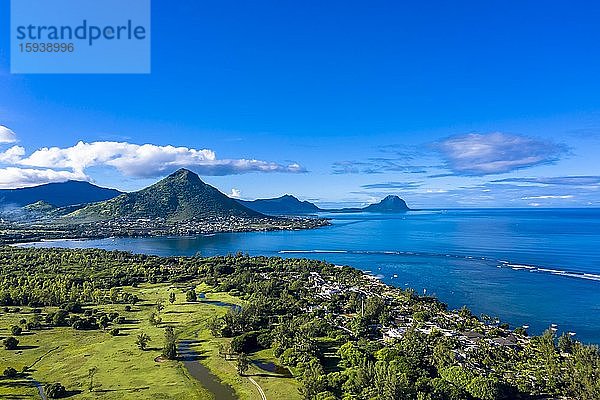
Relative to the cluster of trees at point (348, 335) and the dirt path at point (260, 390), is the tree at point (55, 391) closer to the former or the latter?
the cluster of trees at point (348, 335)

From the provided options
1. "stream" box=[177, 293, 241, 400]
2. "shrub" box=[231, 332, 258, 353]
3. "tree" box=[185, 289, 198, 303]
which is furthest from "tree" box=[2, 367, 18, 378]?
"tree" box=[185, 289, 198, 303]

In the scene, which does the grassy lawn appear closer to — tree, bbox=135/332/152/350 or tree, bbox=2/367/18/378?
tree, bbox=135/332/152/350

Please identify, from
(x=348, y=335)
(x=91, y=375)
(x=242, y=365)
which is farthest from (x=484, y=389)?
(x=91, y=375)

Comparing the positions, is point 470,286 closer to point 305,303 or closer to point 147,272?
point 305,303

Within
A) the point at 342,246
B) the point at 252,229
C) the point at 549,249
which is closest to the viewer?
the point at 549,249

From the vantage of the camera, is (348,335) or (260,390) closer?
(260,390)

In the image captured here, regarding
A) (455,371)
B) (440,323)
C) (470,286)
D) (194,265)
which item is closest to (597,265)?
(470,286)

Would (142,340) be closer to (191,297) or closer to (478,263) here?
(191,297)
